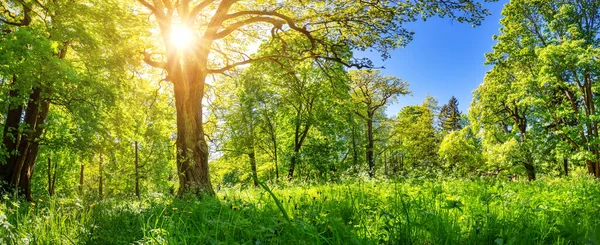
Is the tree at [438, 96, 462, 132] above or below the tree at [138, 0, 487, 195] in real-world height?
above

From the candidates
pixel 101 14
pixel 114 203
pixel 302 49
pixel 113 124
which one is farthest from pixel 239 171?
pixel 114 203

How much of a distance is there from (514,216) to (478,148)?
3259 centimetres

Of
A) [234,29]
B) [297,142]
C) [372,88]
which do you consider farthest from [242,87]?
[372,88]

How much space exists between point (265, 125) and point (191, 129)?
16.8 m

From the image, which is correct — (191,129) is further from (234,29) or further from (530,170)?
(530,170)

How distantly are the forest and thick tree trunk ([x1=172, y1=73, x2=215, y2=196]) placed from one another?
0.04 meters

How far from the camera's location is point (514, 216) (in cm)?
295

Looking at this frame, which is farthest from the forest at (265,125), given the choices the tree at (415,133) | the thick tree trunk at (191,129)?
the tree at (415,133)

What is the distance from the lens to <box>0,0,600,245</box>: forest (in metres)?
2.76

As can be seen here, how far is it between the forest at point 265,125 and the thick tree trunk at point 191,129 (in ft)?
0.14

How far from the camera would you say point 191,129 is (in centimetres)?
930

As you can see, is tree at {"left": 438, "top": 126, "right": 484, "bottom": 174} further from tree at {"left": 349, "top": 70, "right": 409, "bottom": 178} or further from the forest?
tree at {"left": 349, "top": 70, "right": 409, "bottom": 178}

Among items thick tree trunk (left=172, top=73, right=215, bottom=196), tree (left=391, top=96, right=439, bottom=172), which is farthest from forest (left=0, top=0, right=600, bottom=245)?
tree (left=391, top=96, right=439, bottom=172)

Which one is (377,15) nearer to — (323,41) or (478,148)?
(323,41)
